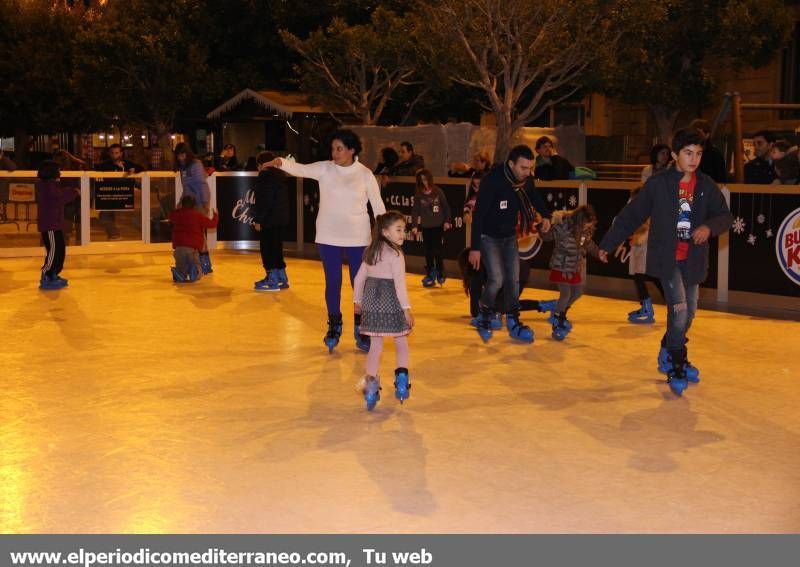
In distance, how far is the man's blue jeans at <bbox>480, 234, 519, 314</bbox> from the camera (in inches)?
384

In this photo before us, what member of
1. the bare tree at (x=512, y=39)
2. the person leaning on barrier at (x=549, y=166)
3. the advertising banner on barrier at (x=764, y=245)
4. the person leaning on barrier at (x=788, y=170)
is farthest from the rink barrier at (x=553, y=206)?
the bare tree at (x=512, y=39)

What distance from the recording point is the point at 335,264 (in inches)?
366

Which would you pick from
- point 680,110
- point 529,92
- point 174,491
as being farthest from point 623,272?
point 680,110

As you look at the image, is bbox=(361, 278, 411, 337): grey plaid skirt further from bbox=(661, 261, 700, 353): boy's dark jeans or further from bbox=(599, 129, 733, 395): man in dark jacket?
bbox=(661, 261, 700, 353): boy's dark jeans

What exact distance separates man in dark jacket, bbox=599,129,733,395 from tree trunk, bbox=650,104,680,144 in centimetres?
2453

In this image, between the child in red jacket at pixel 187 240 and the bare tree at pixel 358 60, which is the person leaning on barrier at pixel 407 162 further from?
the bare tree at pixel 358 60

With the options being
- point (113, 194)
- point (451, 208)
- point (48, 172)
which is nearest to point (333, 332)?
point (48, 172)

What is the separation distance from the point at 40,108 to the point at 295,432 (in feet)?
118

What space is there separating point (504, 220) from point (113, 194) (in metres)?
10.2

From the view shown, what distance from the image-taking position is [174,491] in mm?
5551

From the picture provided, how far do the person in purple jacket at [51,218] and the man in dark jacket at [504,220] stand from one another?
5.99 meters

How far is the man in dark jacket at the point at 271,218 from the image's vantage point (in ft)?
43.8

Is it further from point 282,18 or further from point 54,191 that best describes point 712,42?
point 54,191

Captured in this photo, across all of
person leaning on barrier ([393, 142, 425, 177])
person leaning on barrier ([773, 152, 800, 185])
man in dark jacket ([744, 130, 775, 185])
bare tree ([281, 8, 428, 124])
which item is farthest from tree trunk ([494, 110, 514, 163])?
person leaning on barrier ([773, 152, 800, 185])
